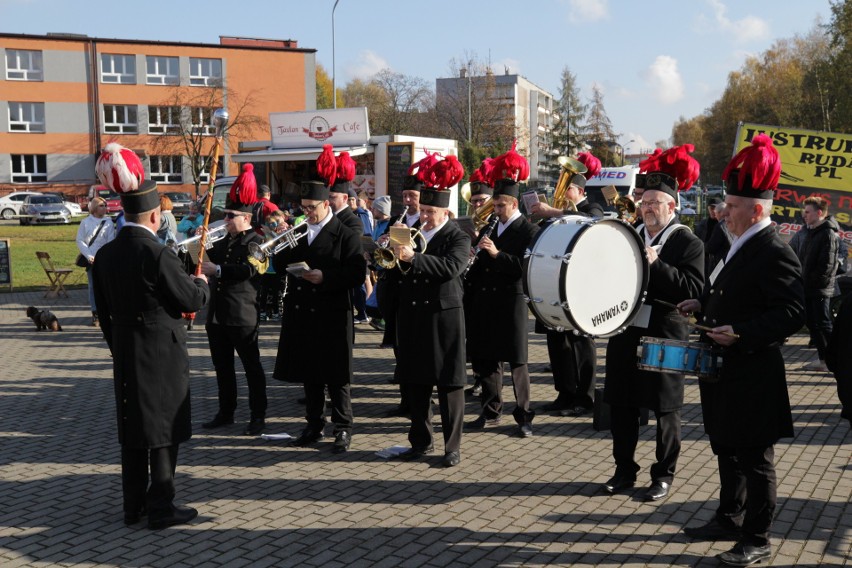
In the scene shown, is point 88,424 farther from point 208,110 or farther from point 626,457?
point 208,110

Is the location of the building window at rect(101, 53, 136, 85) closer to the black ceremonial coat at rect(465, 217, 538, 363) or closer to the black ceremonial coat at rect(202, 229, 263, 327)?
the black ceremonial coat at rect(202, 229, 263, 327)

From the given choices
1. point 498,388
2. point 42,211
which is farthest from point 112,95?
point 498,388

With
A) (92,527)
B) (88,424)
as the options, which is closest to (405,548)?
(92,527)

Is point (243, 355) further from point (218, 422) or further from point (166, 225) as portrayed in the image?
point (166, 225)

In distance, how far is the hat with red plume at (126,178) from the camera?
17.5 ft

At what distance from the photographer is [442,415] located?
684 cm

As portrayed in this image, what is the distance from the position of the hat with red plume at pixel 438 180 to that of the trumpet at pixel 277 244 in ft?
3.92

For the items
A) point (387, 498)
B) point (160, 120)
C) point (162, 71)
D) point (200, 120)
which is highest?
point (162, 71)

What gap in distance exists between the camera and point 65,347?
41.7 feet

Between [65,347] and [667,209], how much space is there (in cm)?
1012

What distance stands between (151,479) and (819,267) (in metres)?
8.54

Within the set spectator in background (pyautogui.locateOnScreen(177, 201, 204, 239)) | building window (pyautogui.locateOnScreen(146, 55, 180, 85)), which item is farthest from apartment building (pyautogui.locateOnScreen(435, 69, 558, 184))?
spectator in background (pyautogui.locateOnScreen(177, 201, 204, 239))

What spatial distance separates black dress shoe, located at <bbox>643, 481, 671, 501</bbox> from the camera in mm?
5941

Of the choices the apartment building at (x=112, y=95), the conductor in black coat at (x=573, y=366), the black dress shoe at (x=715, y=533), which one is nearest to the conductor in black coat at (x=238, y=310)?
the conductor in black coat at (x=573, y=366)
